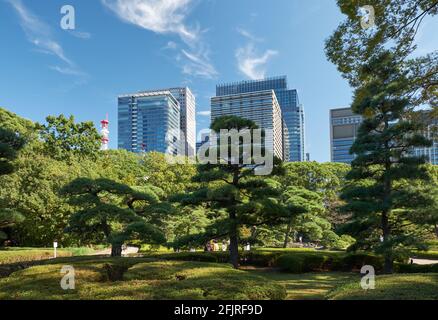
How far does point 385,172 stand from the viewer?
13445 mm

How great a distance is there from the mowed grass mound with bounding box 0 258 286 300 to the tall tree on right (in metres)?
7.84

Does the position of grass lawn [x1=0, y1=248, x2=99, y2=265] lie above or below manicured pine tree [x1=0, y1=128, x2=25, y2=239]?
below

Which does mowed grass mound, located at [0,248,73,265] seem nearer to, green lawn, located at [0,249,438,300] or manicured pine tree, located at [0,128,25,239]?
manicured pine tree, located at [0,128,25,239]

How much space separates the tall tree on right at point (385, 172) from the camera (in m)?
12.6

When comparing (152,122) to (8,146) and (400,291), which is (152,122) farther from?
(400,291)

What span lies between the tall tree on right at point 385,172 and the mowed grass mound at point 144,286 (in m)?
7.84

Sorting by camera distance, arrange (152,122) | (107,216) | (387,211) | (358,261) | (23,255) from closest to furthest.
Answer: (107,216)
(387,211)
(358,261)
(23,255)
(152,122)

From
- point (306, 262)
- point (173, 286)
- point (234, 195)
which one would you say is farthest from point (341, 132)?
point (173, 286)

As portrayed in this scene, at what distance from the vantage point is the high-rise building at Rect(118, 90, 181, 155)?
10362 centimetres

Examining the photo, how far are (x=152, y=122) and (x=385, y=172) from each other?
326 feet

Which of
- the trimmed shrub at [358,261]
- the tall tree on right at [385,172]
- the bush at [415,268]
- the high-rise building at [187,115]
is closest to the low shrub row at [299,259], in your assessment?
the trimmed shrub at [358,261]

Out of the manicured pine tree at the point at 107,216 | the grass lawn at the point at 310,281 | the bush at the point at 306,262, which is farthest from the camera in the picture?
the bush at the point at 306,262

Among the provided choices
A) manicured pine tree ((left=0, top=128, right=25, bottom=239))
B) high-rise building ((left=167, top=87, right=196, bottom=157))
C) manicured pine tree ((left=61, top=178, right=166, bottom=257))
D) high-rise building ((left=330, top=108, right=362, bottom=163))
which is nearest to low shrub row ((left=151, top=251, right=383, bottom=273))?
manicured pine tree ((left=61, top=178, right=166, bottom=257))

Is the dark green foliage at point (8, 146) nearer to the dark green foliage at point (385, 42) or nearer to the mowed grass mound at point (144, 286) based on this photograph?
the mowed grass mound at point (144, 286)
